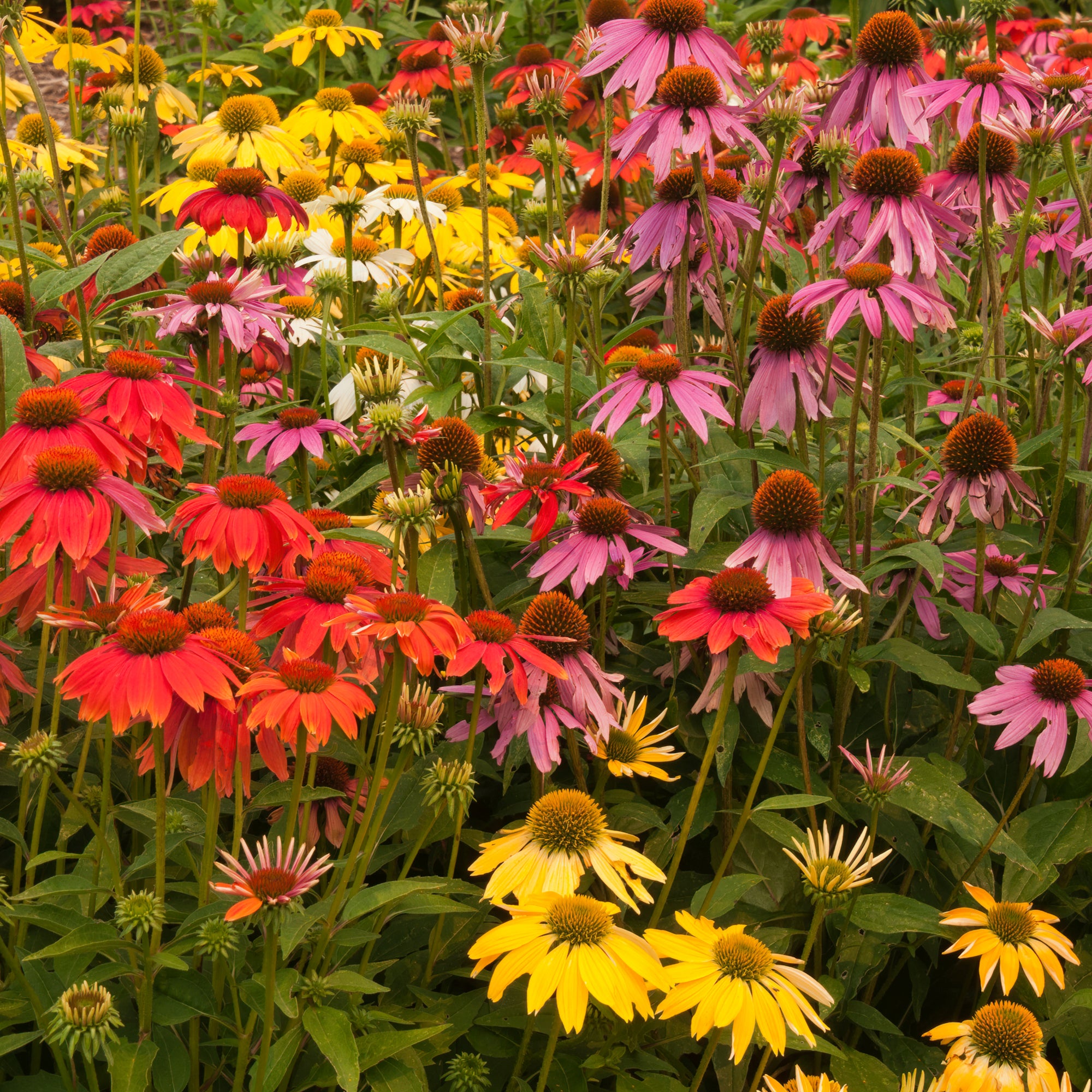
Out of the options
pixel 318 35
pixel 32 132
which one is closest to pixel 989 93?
pixel 318 35

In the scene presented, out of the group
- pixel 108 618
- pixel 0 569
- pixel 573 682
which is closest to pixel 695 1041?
pixel 573 682

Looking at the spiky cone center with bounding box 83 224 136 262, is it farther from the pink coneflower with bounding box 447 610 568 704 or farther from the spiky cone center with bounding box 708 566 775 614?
the spiky cone center with bounding box 708 566 775 614

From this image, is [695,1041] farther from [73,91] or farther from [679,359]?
[73,91]

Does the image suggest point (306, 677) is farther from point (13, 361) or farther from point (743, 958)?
point (13, 361)

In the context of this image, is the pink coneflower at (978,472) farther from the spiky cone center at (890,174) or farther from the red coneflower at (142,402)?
the red coneflower at (142,402)

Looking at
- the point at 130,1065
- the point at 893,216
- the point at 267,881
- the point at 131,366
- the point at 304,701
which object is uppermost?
the point at 893,216

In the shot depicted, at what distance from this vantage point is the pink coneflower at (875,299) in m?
1.43

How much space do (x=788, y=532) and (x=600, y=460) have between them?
0.32 metres

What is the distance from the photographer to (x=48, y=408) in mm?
1277

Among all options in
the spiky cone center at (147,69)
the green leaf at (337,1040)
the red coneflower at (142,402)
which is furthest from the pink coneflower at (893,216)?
the spiky cone center at (147,69)

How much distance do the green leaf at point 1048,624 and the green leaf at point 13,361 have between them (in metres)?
1.33

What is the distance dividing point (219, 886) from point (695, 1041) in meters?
0.69

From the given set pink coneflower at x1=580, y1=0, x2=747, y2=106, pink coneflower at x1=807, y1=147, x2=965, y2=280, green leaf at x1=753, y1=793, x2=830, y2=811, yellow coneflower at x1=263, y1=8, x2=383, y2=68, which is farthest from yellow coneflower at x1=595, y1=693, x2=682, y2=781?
yellow coneflower at x1=263, y1=8, x2=383, y2=68

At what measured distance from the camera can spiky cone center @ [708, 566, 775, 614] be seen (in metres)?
1.20
